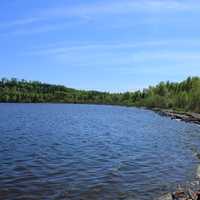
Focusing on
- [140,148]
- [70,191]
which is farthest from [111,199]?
[140,148]

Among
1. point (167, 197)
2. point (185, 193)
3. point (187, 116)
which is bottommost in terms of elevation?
point (167, 197)

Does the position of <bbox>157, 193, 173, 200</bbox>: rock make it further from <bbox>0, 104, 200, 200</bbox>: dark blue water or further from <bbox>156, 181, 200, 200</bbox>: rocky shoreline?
<bbox>0, 104, 200, 200</bbox>: dark blue water

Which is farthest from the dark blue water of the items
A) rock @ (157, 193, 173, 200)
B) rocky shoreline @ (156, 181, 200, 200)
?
rocky shoreline @ (156, 181, 200, 200)

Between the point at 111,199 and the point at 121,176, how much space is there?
600cm

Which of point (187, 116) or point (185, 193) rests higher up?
point (187, 116)

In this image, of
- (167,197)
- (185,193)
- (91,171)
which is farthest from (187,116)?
(167,197)

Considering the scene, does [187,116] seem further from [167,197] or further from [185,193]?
[167,197]

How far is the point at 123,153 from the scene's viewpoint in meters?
37.7

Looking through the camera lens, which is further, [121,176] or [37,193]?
[121,176]

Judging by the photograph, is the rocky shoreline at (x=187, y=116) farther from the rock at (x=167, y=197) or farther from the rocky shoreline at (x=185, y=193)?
the rock at (x=167, y=197)

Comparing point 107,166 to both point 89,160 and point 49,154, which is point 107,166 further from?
point 49,154

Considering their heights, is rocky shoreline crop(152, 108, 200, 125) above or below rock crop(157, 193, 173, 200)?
above

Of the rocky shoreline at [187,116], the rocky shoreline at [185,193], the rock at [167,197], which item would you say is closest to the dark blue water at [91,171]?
the rock at [167,197]

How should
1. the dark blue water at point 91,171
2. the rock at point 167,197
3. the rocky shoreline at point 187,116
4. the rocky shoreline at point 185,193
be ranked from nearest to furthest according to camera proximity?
the rocky shoreline at point 185,193, the rock at point 167,197, the dark blue water at point 91,171, the rocky shoreline at point 187,116
